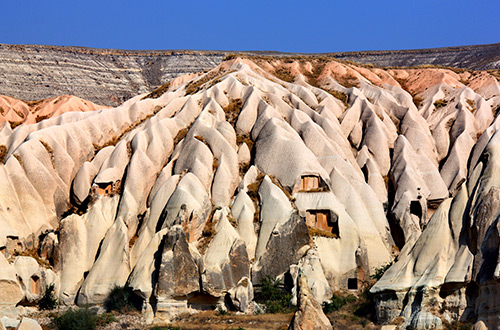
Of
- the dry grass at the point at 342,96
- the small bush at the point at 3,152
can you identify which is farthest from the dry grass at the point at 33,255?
the dry grass at the point at 342,96

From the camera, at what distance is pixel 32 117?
86938 millimetres

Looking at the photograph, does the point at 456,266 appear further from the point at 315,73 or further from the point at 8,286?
the point at 315,73

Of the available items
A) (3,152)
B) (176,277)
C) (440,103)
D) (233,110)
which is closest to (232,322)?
(176,277)

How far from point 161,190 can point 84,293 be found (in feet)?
25.6

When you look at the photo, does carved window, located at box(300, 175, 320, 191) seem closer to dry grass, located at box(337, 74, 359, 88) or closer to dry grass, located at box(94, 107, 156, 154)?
dry grass, located at box(94, 107, 156, 154)

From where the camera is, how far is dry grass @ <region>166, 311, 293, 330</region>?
134 feet

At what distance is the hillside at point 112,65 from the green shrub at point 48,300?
55.6 meters

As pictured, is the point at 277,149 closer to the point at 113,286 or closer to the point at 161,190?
the point at 161,190

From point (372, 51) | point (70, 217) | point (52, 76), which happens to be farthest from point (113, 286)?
point (372, 51)

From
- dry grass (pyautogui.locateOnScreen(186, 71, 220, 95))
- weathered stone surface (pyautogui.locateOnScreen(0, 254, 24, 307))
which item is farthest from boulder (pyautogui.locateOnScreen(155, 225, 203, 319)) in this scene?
dry grass (pyautogui.locateOnScreen(186, 71, 220, 95))

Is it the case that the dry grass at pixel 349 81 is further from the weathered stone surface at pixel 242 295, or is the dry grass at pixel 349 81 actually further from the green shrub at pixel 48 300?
the green shrub at pixel 48 300

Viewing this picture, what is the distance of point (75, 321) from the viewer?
42656mm

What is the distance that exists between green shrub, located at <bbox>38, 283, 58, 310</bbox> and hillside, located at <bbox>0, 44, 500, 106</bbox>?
55.6 metres

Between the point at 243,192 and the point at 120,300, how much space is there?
9.58m
